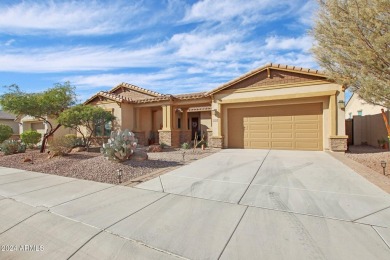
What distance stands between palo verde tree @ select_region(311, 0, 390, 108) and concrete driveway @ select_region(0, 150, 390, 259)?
3347mm

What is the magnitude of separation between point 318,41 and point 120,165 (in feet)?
30.7

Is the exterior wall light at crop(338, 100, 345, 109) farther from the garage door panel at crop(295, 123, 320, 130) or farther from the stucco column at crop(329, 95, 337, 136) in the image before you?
the garage door panel at crop(295, 123, 320, 130)

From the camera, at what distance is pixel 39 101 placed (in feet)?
39.7

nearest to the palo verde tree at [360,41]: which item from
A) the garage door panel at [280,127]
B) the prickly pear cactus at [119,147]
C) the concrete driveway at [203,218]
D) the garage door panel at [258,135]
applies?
the concrete driveway at [203,218]

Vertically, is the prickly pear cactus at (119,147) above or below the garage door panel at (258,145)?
above

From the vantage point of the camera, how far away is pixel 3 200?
4.96m

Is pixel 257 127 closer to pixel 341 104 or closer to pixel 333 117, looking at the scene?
pixel 333 117

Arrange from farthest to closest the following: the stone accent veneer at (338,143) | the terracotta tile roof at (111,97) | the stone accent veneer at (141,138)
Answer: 1. the stone accent veneer at (141,138)
2. the terracotta tile roof at (111,97)
3. the stone accent veneer at (338,143)

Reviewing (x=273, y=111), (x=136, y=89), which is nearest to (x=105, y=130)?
(x=136, y=89)

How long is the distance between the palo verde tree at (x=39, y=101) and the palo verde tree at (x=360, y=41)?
1417 cm

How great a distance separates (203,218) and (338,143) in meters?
10.3

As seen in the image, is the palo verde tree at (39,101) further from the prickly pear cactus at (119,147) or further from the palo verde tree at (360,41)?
the palo verde tree at (360,41)

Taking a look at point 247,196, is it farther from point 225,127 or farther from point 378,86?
point 225,127

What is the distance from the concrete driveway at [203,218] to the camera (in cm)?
287
